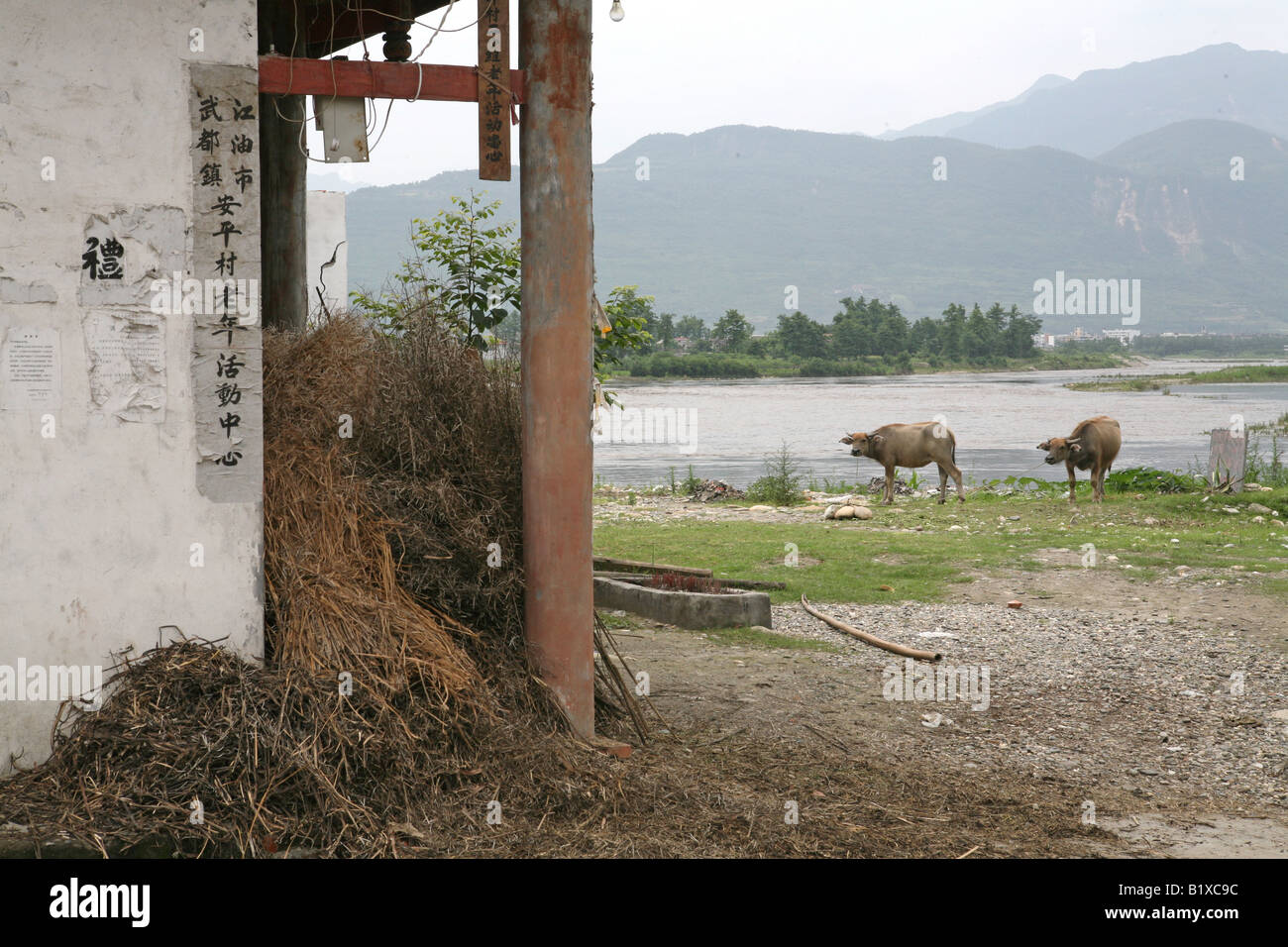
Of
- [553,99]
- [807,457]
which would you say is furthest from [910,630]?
[807,457]

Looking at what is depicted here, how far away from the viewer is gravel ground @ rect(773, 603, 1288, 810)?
6.42 metres

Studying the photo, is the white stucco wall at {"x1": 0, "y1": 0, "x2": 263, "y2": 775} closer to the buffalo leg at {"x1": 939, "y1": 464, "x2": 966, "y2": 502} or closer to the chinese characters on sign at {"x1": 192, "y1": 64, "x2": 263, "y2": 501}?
the chinese characters on sign at {"x1": 192, "y1": 64, "x2": 263, "y2": 501}

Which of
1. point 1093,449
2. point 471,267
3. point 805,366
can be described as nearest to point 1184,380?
point 805,366

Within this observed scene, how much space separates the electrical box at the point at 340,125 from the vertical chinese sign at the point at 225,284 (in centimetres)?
39

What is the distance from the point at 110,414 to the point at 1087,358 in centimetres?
9857

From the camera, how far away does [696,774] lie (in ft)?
19.8

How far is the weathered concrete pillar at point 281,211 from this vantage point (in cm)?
952

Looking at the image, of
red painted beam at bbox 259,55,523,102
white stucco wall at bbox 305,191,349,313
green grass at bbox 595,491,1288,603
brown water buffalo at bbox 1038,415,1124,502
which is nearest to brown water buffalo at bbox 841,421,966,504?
green grass at bbox 595,491,1288,603

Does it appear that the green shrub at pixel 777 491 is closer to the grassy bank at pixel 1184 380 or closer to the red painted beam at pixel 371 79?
the red painted beam at pixel 371 79

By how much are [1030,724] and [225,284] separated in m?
5.47

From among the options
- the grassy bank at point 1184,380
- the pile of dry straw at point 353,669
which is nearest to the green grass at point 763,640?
the pile of dry straw at point 353,669

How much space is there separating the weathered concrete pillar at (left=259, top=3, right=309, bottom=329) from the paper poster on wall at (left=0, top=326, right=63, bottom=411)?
422cm

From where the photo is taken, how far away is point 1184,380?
2655 inches

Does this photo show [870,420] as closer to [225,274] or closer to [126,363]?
[225,274]
